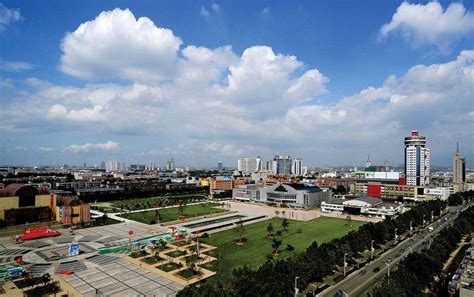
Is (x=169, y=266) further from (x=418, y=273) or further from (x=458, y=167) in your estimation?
(x=458, y=167)

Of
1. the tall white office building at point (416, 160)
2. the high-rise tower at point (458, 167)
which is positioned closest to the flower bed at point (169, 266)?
the tall white office building at point (416, 160)

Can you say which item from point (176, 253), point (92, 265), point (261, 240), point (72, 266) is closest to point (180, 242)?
point (176, 253)

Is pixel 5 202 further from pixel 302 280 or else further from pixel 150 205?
pixel 302 280

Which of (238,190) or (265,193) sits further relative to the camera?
(238,190)

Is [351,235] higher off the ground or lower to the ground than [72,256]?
higher

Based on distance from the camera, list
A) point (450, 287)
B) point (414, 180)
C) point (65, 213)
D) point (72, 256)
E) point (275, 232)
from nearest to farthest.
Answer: point (450, 287), point (72, 256), point (275, 232), point (65, 213), point (414, 180)

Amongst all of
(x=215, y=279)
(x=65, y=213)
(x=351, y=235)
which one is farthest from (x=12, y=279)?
(x=351, y=235)
